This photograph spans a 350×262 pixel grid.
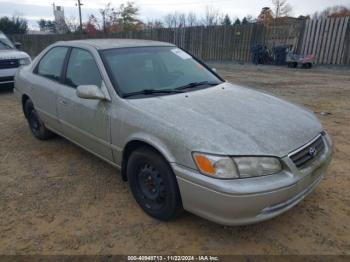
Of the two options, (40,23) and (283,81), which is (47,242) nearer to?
(283,81)

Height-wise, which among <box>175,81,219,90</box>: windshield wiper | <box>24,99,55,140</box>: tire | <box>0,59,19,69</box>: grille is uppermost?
<box>175,81,219,90</box>: windshield wiper

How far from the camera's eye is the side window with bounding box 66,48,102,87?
3.52 m

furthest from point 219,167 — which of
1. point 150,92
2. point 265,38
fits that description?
point 265,38

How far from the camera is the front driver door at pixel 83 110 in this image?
3383 mm

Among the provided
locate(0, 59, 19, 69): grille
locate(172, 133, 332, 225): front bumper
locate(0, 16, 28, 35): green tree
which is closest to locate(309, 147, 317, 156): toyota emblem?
locate(172, 133, 332, 225): front bumper

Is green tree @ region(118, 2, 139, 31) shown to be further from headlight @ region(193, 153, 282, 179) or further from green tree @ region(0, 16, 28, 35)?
headlight @ region(193, 153, 282, 179)

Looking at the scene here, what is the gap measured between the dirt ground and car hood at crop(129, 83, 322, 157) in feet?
2.59

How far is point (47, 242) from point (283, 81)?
9448mm

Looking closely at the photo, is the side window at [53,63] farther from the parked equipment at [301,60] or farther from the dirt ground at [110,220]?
the parked equipment at [301,60]

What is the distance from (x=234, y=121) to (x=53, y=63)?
2.88 meters

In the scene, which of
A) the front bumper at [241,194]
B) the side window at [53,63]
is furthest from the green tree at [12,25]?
the front bumper at [241,194]

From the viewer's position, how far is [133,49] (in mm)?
3746

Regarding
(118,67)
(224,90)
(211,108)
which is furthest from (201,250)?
(118,67)

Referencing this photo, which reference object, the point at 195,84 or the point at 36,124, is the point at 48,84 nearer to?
the point at 36,124
